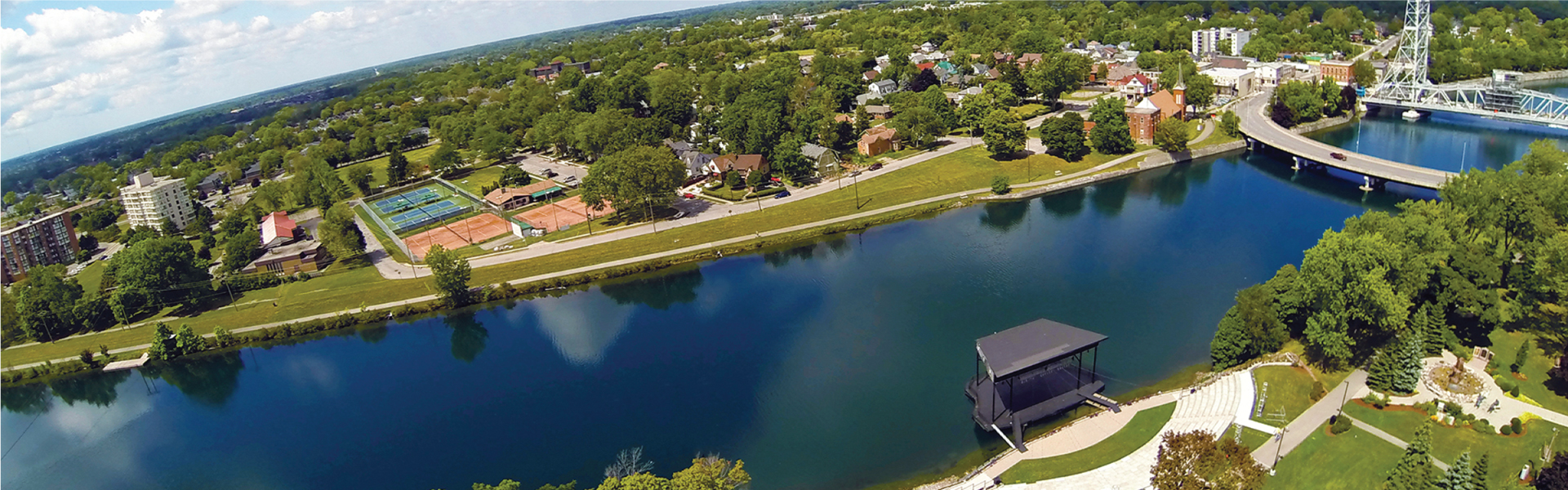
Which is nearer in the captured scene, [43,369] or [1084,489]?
[1084,489]

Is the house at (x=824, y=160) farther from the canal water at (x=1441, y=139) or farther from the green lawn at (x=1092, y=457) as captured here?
the canal water at (x=1441, y=139)

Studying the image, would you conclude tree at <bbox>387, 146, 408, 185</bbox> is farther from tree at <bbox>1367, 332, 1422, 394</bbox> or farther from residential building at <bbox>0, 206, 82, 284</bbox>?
tree at <bbox>1367, 332, 1422, 394</bbox>

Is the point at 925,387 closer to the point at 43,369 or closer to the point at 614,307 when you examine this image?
the point at 614,307

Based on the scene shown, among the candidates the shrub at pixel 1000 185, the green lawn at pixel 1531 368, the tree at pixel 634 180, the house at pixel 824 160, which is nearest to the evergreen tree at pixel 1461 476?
the green lawn at pixel 1531 368

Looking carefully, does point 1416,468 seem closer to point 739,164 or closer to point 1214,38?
point 739,164

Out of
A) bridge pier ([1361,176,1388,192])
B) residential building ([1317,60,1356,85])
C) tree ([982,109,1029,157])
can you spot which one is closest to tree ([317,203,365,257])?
tree ([982,109,1029,157])

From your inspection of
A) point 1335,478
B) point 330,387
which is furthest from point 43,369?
point 1335,478
